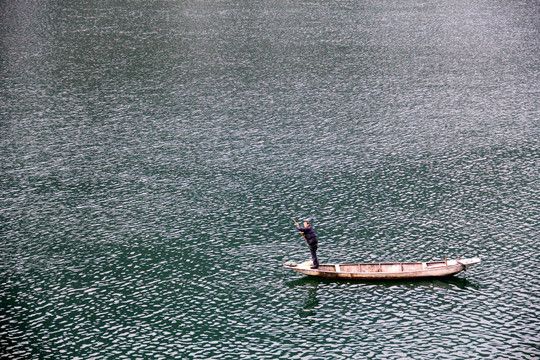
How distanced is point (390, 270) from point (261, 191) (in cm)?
1986

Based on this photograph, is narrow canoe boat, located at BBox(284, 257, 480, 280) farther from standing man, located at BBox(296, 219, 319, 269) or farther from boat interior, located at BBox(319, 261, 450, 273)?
standing man, located at BBox(296, 219, 319, 269)

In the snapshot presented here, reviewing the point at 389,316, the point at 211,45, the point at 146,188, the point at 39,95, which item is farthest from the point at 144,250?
the point at 211,45

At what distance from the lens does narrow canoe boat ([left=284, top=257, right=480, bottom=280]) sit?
1847 inches

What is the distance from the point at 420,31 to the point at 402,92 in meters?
42.6

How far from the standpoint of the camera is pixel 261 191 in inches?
2520

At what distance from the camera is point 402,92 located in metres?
94.9

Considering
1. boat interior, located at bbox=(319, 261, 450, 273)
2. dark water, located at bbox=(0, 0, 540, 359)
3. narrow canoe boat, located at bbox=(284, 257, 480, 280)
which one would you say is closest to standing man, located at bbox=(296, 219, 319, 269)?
narrow canoe boat, located at bbox=(284, 257, 480, 280)

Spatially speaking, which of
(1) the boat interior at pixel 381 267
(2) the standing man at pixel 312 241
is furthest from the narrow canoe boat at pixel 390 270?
(2) the standing man at pixel 312 241

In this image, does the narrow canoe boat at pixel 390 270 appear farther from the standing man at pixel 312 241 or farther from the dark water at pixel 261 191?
the dark water at pixel 261 191

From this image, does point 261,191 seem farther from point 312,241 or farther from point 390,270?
point 390,270

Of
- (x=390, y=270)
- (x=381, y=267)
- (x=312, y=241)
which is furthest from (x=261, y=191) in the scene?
(x=390, y=270)

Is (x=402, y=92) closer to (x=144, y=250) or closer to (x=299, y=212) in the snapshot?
(x=299, y=212)

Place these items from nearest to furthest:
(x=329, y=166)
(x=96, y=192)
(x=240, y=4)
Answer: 1. (x=96, y=192)
2. (x=329, y=166)
3. (x=240, y=4)

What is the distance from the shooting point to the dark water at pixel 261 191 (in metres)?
42.8
